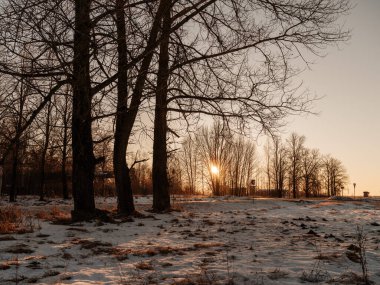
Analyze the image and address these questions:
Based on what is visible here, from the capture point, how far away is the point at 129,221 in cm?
1038

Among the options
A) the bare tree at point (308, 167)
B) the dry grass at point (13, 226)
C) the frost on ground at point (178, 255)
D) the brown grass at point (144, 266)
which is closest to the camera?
the frost on ground at point (178, 255)

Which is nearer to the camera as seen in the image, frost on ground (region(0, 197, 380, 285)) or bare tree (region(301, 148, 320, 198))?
frost on ground (region(0, 197, 380, 285))

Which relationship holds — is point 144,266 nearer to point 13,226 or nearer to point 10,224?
point 13,226

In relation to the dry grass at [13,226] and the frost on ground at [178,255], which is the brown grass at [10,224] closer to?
the dry grass at [13,226]

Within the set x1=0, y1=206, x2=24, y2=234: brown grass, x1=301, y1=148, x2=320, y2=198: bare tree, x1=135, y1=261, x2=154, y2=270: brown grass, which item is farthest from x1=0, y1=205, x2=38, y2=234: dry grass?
x1=301, y1=148, x2=320, y2=198: bare tree

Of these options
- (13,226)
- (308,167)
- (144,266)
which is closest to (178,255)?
(144,266)

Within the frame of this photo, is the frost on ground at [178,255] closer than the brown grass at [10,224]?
Yes

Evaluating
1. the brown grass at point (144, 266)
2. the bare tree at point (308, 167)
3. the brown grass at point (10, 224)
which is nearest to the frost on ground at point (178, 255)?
the brown grass at point (144, 266)

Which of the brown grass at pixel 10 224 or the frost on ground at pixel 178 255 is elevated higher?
the brown grass at pixel 10 224

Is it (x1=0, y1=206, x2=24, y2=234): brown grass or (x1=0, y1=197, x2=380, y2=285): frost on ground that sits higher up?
(x1=0, y1=206, x2=24, y2=234): brown grass

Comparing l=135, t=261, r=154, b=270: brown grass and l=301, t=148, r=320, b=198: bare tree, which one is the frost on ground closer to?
l=135, t=261, r=154, b=270: brown grass

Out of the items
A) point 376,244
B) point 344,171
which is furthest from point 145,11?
point 344,171

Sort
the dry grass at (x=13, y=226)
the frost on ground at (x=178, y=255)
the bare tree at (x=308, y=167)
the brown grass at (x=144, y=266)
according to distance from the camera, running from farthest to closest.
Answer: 1. the bare tree at (x=308, y=167)
2. the dry grass at (x=13, y=226)
3. the brown grass at (x=144, y=266)
4. the frost on ground at (x=178, y=255)

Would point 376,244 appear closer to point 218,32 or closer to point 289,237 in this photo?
point 289,237
